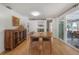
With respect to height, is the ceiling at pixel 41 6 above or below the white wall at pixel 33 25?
above

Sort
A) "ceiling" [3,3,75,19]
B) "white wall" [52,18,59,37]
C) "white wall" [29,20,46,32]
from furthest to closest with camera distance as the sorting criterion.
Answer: "white wall" [29,20,46,32] < "white wall" [52,18,59,37] < "ceiling" [3,3,75,19]

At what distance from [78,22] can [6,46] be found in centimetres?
727

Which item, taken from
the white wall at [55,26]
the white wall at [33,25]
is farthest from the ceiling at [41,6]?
the white wall at [33,25]

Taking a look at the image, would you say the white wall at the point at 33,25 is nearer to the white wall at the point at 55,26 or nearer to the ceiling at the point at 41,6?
the white wall at the point at 55,26

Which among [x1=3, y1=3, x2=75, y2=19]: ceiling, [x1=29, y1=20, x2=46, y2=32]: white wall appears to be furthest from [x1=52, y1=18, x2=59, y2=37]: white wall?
[x1=3, y1=3, x2=75, y2=19]: ceiling

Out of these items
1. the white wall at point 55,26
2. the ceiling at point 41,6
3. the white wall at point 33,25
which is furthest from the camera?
the white wall at point 33,25

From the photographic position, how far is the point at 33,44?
530cm

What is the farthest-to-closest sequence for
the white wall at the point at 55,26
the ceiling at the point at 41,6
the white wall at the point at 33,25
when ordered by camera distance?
the white wall at the point at 33,25 → the white wall at the point at 55,26 → the ceiling at the point at 41,6

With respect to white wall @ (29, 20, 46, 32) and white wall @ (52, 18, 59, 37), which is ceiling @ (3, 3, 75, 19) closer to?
white wall @ (52, 18, 59, 37)

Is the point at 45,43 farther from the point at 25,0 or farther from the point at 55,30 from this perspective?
the point at 55,30

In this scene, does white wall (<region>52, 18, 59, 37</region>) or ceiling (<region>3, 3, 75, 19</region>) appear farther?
white wall (<region>52, 18, 59, 37</region>)

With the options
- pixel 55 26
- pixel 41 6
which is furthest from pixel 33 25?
pixel 41 6

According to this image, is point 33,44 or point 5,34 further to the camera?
point 5,34
